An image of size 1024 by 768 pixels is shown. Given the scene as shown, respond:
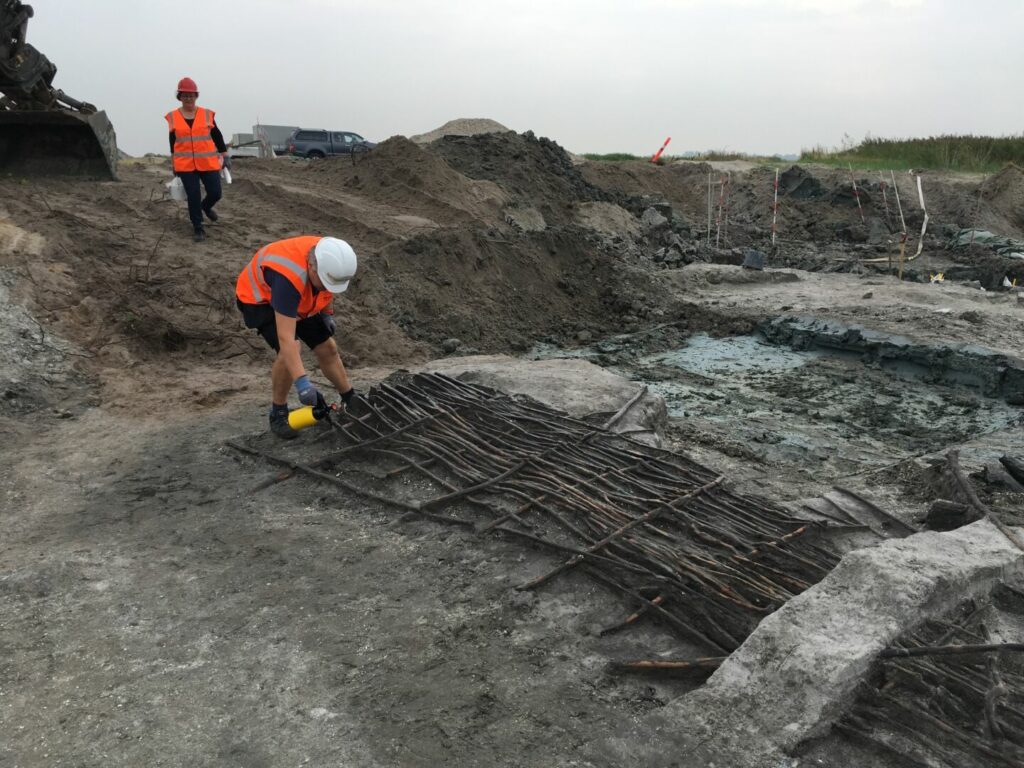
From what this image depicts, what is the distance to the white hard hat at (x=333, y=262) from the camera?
14.6ft

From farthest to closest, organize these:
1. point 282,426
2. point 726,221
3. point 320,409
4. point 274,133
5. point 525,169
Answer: point 274,133 < point 726,221 < point 525,169 < point 282,426 < point 320,409

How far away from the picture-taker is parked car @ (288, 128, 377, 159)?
74.4 feet

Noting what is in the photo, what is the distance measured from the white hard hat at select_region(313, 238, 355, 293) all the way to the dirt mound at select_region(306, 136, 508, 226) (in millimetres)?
7342

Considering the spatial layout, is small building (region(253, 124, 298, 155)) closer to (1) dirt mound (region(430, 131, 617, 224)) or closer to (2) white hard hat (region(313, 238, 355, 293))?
(1) dirt mound (region(430, 131, 617, 224))

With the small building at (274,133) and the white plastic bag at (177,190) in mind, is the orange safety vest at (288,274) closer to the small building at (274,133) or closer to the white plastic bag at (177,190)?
the white plastic bag at (177,190)

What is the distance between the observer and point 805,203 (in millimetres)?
21047

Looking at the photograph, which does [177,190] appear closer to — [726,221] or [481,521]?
[481,521]

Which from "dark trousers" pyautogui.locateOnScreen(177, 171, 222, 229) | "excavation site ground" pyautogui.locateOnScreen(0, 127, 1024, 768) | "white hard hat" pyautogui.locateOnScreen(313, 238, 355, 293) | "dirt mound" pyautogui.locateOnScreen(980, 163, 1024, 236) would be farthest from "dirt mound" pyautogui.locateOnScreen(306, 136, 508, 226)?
"dirt mound" pyautogui.locateOnScreen(980, 163, 1024, 236)

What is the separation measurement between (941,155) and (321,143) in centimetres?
1954

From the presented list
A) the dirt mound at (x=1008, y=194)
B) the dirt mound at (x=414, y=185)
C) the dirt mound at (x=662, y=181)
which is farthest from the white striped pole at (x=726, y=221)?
the dirt mound at (x=1008, y=194)

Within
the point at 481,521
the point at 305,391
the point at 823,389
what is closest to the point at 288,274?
the point at 305,391

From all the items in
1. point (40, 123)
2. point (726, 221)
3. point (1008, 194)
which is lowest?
point (726, 221)

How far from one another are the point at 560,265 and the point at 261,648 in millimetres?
8941

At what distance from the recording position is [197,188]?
27.8 ft
